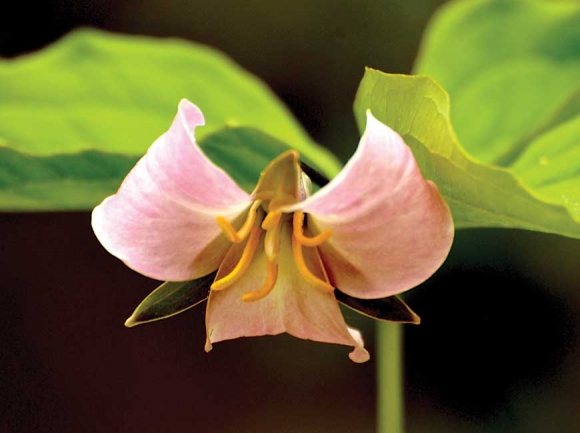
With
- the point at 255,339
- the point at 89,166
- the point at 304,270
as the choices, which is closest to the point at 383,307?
the point at 304,270

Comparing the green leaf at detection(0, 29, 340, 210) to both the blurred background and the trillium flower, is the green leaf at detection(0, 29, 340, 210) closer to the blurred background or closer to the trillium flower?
the trillium flower

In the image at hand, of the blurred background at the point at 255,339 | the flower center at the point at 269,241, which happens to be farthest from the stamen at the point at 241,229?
the blurred background at the point at 255,339

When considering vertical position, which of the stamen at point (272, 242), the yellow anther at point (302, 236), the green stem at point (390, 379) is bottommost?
the green stem at point (390, 379)

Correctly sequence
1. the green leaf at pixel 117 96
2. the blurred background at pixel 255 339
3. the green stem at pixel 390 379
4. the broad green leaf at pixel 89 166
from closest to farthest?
the broad green leaf at pixel 89 166 → the green stem at pixel 390 379 → the green leaf at pixel 117 96 → the blurred background at pixel 255 339

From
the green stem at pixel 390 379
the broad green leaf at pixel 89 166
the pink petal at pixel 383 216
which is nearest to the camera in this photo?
the pink petal at pixel 383 216

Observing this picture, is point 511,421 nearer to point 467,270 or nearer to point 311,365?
point 467,270

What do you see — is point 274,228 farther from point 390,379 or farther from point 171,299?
point 390,379

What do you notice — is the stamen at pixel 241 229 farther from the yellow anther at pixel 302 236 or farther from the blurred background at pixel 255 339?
the blurred background at pixel 255 339
